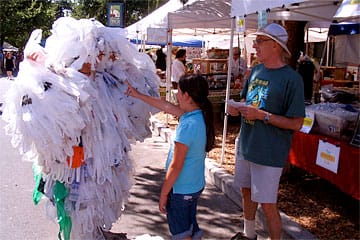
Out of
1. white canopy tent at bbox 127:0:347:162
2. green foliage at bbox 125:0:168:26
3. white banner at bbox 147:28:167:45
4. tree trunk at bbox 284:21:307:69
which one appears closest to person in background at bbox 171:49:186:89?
white canopy tent at bbox 127:0:347:162

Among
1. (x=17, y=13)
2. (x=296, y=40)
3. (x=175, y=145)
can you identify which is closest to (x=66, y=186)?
(x=175, y=145)

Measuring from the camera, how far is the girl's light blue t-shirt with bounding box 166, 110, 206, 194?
2.49m

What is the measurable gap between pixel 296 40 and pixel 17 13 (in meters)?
33.4

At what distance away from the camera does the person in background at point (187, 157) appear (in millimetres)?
2500

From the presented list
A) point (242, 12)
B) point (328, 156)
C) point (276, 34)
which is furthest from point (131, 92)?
point (242, 12)

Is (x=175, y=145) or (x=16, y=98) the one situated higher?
(x=16, y=98)

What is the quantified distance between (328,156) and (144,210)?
1998 mm

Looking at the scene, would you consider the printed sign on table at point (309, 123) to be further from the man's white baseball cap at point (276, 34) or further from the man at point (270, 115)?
the man's white baseball cap at point (276, 34)

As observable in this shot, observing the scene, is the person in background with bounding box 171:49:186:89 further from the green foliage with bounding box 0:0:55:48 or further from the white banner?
the green foliage with bounding box 0:0:55:48

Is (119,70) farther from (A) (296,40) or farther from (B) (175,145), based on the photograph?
(A) (296,40)

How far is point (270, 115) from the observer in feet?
9.12

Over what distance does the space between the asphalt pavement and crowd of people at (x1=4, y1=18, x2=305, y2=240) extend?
1.58 feet

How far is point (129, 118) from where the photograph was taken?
280cm

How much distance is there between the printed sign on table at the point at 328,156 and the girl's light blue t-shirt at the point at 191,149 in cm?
146
